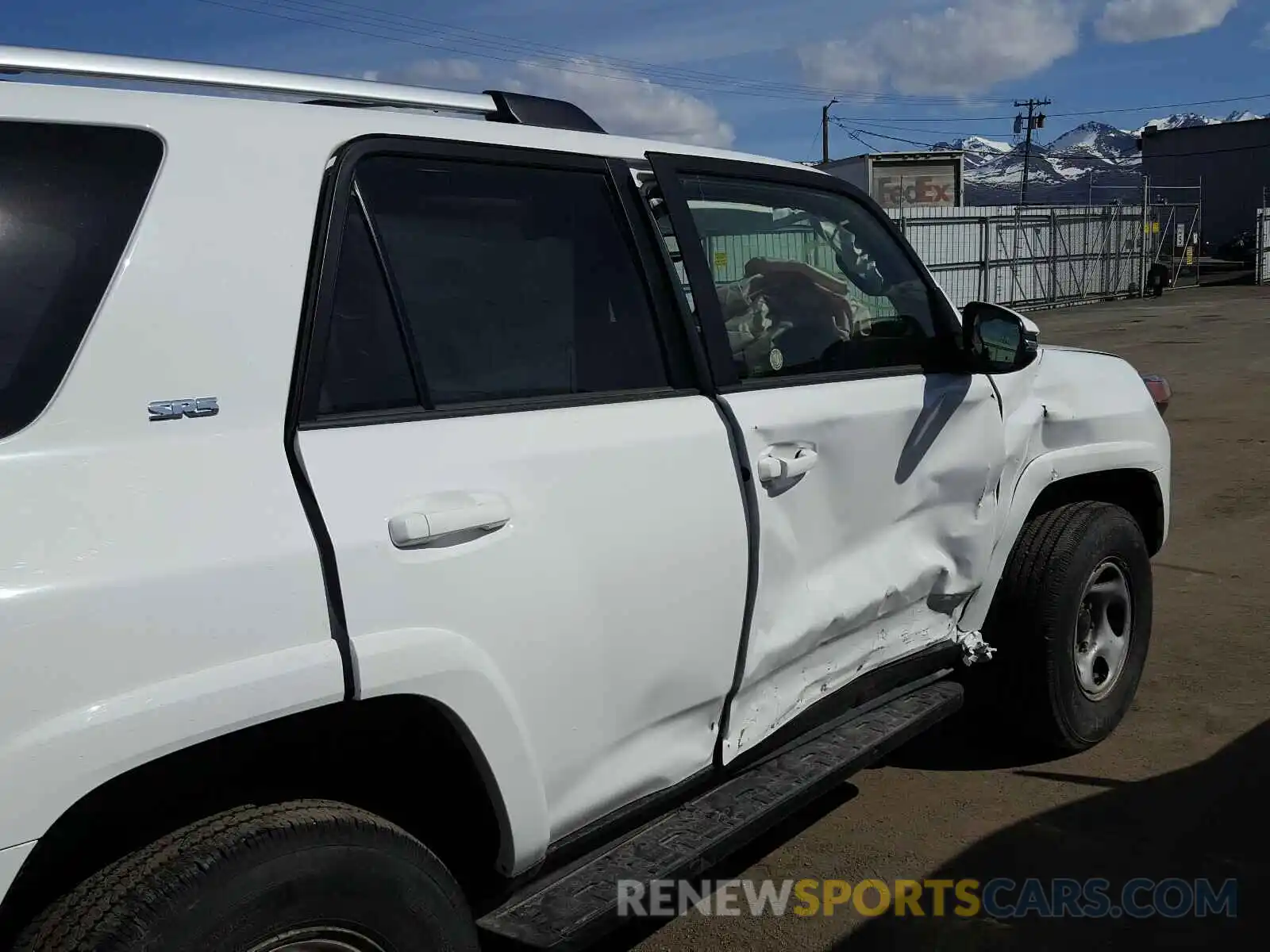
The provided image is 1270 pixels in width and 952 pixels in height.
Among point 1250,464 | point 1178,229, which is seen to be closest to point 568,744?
point 1250,464

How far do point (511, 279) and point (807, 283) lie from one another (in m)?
1.06

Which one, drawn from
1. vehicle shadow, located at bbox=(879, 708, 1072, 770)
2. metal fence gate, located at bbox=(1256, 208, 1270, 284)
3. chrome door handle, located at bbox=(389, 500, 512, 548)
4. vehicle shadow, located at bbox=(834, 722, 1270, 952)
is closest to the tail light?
vehicle shadow, located at bbox=(834, 722, 1270, 952)

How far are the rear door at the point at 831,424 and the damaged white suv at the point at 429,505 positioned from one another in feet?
0.04

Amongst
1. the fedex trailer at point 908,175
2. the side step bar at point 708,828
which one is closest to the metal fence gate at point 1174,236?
the fedex trailer at point 908,175

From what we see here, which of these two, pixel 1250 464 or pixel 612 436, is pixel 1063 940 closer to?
pixel 612 436

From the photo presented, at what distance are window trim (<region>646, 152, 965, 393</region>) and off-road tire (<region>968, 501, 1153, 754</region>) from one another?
749 mm

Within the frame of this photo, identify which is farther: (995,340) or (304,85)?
(995,340)

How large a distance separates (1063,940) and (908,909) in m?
0.39

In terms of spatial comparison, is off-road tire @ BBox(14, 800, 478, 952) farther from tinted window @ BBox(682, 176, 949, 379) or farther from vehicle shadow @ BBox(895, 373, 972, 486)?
vehicle shadow @ BBox(895, 373, 972, 486)

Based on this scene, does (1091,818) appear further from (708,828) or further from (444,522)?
(444,522)

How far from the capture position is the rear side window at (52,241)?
5.48 feet

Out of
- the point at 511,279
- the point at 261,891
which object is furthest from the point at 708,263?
the point at 261,891

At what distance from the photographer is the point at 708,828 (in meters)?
2.57

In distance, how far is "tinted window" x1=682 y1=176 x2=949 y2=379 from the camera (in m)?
2.88
